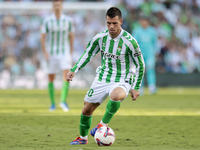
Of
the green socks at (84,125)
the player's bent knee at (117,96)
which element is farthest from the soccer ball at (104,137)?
the player's bent knee at (117,96)

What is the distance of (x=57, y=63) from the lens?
881 centimetres

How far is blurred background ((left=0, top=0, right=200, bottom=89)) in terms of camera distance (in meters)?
15.9

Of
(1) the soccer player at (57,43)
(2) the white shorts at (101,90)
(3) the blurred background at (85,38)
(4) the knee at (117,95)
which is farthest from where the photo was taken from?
(3) the blurred background at (85,38)

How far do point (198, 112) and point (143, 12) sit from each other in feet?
34.4

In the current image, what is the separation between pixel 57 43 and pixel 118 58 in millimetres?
3994

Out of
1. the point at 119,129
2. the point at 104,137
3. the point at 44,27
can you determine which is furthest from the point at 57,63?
the point at 104,137

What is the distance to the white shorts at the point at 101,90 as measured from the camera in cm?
480

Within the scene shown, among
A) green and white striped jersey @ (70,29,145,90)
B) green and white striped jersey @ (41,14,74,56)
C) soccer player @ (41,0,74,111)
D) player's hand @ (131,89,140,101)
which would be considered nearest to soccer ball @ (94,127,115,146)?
player's hand @ (131,89,140,101)

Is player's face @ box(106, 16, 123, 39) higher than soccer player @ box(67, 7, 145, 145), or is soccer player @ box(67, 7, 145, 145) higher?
player's face @ box(106, 16, 123, 39)

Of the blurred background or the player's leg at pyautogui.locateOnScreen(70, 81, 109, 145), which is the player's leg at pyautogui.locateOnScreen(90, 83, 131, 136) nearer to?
the player's leg at pyautogui.locateOnScreen(70, 81, 109, 145)

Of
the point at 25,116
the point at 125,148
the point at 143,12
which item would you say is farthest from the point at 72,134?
the point at 143,12

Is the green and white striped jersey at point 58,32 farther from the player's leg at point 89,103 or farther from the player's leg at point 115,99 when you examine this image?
the player's leg at point 115,99

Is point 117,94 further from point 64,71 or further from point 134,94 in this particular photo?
point 64,71

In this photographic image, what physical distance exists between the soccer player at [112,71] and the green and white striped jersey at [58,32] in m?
3.77
